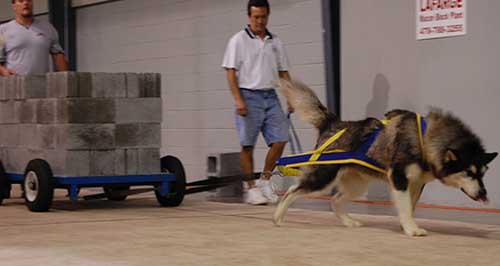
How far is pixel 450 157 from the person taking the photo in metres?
7.11

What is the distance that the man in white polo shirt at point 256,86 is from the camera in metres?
10.1

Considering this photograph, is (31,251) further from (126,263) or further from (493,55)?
(493,55)

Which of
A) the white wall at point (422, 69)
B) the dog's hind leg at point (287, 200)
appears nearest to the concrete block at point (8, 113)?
the dog's hind leg at point (287, 200)

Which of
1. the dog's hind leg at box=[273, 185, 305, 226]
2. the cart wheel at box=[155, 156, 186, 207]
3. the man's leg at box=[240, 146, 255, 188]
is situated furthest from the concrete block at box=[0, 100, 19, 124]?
the dog's hind leg at box=[273, 185, 305, 226]

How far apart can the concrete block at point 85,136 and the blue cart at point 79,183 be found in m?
0.28

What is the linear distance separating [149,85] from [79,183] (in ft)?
4.08

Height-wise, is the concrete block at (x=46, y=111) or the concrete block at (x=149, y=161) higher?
the concrete block at (x=46, y=111)

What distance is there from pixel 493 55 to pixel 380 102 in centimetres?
148

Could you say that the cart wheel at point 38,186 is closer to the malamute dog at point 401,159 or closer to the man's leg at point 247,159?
the man's leg at point 247,159

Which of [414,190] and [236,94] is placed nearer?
[414,190]

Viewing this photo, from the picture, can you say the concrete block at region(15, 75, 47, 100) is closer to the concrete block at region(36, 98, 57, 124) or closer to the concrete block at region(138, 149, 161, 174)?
the concrete block at region(36, 98, 57, 124)

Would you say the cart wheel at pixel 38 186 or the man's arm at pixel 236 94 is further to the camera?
the man's arm at pixel 236 94

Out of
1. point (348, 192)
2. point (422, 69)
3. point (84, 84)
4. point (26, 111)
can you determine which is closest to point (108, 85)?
point (84, 84)

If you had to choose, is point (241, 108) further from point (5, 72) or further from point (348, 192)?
point (5, 72)
